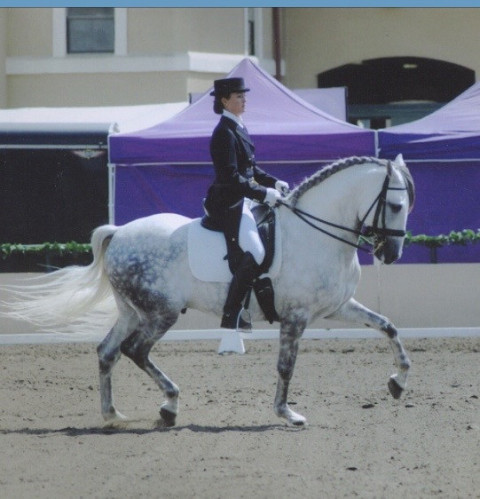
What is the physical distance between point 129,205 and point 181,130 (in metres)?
1.12

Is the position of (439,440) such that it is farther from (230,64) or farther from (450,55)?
(450,55)

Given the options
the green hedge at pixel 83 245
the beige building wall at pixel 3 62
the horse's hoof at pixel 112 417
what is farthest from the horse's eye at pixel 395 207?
the beige building wall at pixel 3 62

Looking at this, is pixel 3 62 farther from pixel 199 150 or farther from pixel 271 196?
pixel 271 196

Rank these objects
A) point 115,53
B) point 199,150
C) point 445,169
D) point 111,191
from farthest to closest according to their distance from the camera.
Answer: point 115,53
point 445,169
point 111,191
point 199,150

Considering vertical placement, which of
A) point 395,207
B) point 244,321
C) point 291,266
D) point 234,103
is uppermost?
point 234,103

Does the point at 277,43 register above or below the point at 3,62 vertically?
above

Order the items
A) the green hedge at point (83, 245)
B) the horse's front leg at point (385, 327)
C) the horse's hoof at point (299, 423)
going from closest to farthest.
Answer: the horse's hoof at point (299, 423) < the horse's front leg at point (385, 327) < the green hedge at point (83, 245)

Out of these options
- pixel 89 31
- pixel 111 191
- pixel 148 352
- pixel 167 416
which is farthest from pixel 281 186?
pixel 89 31

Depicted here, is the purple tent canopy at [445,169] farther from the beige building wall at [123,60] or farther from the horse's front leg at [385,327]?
the beige building wall at [123,60]

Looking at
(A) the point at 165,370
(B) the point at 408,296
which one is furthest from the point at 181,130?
(A) the point at 165,370

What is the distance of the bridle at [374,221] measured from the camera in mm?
8148

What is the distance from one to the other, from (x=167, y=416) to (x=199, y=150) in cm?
720

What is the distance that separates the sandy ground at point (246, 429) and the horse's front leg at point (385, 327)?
200 millimetres

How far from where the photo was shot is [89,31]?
23.5 m
